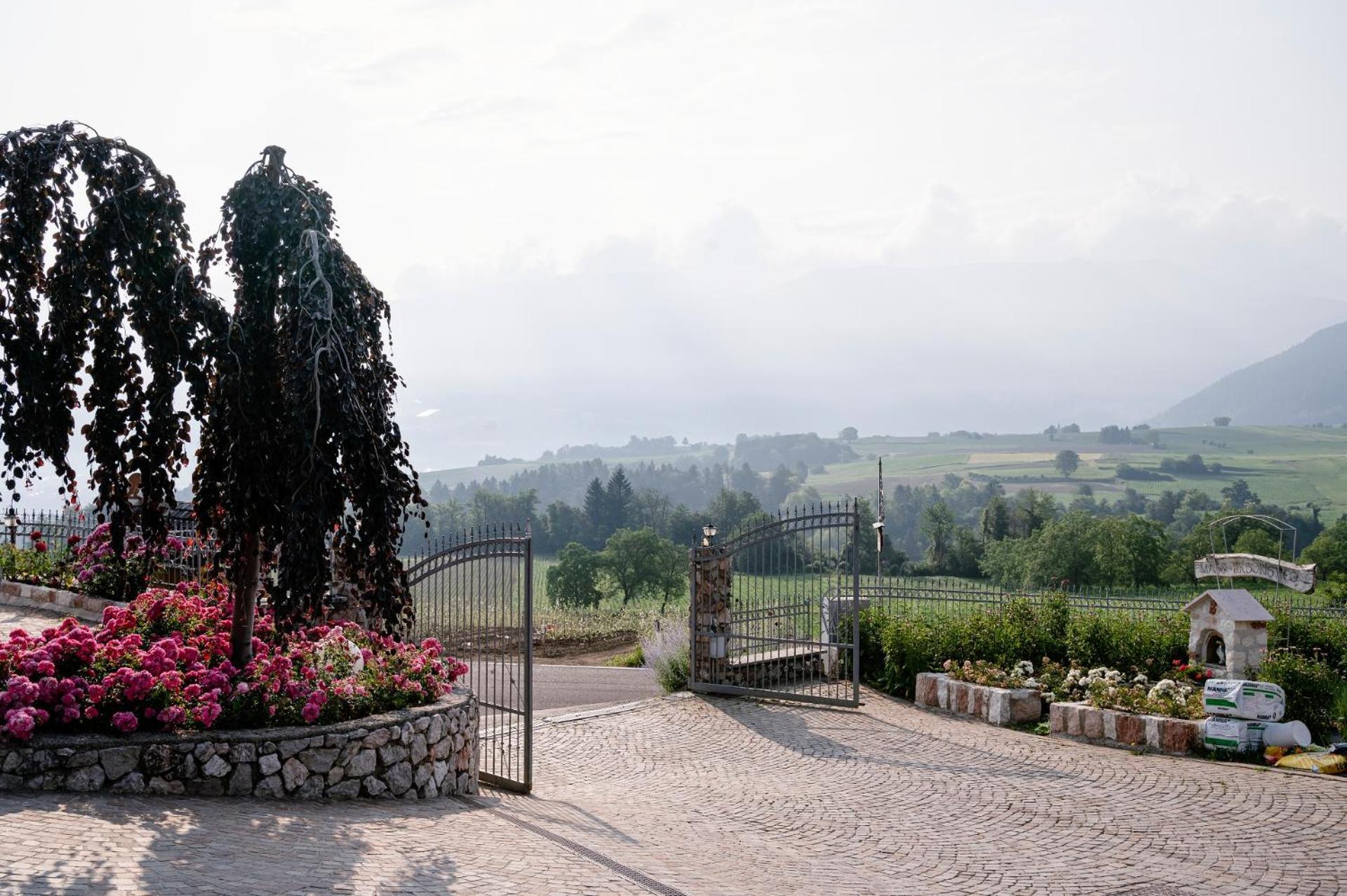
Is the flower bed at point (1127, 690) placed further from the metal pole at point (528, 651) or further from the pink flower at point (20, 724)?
the pink flower at point (20, 724)

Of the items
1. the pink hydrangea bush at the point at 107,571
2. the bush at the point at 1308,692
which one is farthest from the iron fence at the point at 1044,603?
the pink hydrangea bush at the point at 107,571

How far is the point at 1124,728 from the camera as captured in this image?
10.7m

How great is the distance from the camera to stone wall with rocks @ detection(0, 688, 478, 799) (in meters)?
6.33

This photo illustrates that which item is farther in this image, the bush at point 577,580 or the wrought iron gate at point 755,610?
the bush at point 577,580

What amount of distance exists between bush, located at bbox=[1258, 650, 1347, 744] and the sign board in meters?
3.50

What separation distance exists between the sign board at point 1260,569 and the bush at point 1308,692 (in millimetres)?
3497

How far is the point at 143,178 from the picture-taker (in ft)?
21.5

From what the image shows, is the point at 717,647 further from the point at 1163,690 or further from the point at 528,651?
the point at 528,651

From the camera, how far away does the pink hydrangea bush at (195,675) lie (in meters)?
6.66

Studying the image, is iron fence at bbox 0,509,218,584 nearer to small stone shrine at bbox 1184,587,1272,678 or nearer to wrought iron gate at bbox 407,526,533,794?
wrought iron gate at bbox 407,526,533,794

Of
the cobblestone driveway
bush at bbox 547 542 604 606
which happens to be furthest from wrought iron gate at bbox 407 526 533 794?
bush at bbox 547 542 604 606

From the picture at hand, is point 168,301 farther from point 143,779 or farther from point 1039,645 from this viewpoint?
point 1039,645

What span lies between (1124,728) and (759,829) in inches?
188

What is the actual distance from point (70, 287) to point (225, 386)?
1.01 meters
